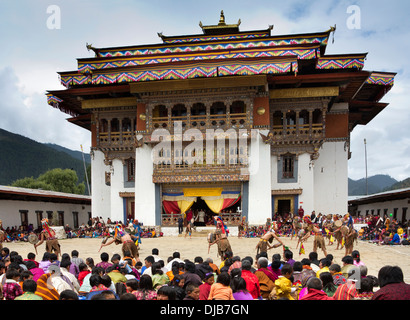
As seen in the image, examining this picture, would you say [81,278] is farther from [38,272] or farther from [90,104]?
[90,104]

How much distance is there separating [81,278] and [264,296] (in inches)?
155

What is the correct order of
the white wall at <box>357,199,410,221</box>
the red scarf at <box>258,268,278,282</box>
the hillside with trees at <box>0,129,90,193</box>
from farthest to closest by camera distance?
the hillside with trees at <box>0,129,90,193</box>
the white wall at <box>357,199,410,221</box>
the red scarf at <box>258,268,278,282</box>

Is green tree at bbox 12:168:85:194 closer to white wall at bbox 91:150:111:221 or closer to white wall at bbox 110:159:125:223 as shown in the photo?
white wall at bbox 91:150:111:221

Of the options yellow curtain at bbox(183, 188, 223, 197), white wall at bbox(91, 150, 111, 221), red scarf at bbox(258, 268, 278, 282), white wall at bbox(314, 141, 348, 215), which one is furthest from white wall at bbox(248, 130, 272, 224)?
red scarf at bbox(258, 268, 278, 282)

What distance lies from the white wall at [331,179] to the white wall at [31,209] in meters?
22.5

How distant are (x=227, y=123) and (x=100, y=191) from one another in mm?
13272

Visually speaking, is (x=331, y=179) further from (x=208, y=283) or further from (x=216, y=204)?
(x=208, y=283)

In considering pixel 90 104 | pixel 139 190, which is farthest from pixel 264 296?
pixel 90 104

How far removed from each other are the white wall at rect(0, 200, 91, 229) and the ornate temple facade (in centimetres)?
624

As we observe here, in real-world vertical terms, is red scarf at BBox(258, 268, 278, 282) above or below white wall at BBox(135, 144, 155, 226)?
below

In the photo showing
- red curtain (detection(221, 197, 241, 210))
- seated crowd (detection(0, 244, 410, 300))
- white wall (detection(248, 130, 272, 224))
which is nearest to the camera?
seated crowd (detection(0, 244, 410, 300))

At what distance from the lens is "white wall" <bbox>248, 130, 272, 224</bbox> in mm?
25359

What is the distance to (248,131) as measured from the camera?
25.1 m

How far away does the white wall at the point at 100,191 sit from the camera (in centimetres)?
3100
